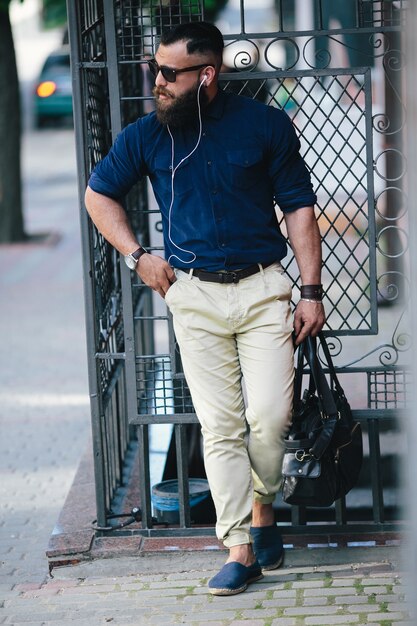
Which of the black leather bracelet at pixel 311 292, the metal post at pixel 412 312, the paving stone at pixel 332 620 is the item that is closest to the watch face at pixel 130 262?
the black leather bracelet at pixel 311 292

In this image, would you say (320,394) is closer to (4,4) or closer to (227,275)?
(227,275)

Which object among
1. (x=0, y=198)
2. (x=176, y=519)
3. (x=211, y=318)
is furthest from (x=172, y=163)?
(x=0, y=198)

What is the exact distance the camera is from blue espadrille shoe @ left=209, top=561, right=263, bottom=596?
14.3 feet

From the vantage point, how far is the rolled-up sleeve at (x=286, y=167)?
421 cm

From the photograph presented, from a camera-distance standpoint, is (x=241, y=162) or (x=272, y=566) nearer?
(x=241, y=162)

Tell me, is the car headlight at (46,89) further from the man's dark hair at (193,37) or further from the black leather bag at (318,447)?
the black leather bag at (318,447)

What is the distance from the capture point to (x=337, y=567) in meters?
4.64

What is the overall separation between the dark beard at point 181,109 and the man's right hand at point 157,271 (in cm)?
55

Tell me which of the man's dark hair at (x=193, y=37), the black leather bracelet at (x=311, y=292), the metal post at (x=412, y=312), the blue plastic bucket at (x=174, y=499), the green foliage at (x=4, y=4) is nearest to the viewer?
the metal post at (x=412, y=312)

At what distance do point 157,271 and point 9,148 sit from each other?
11.1 meters

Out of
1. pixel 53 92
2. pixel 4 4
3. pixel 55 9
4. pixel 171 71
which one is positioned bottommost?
pixel 171 71

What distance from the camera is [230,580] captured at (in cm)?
435

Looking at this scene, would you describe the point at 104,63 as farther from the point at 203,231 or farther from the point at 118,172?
the point at 203,231

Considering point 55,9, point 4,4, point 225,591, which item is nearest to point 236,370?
point 225,591
